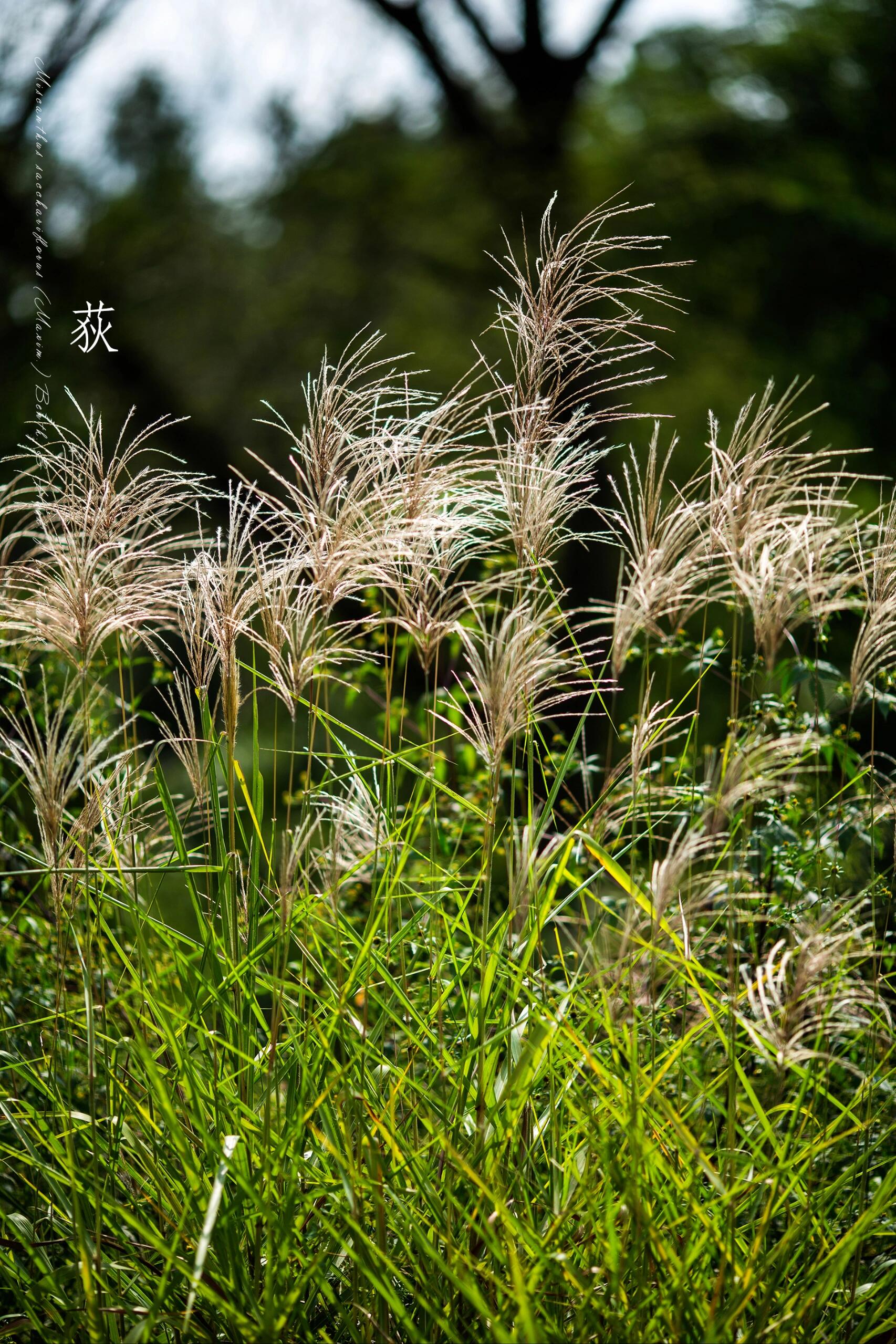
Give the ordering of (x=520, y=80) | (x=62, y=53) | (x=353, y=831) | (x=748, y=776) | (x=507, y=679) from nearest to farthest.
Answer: (x=748, y=776)
(x=507, y=679)
(x=353, y=831)
(x=62, y=53)
(x=520, y=80)

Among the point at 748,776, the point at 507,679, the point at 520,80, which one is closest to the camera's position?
the point at 748,776

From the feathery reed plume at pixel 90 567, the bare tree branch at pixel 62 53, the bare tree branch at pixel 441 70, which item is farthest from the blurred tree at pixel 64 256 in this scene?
the feathery reed plume at pixel 90 567

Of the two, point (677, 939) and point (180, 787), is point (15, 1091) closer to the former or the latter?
point (677, 939)

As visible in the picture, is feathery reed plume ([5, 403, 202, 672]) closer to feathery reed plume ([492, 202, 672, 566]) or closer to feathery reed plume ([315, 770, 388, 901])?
feathery reed plume ([315, 770, 388, 901])

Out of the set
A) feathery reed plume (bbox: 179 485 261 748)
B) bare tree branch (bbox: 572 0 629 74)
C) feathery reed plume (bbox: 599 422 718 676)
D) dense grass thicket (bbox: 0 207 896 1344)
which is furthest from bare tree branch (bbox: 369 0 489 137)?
feathery reed plume (bbox: 179 485 261 748)

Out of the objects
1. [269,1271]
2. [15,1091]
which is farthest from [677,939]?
[15,1091]

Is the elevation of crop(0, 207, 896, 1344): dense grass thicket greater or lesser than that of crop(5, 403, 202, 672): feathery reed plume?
lesser

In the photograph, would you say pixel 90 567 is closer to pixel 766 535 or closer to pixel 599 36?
pixel 766 535

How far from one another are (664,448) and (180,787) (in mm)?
2357

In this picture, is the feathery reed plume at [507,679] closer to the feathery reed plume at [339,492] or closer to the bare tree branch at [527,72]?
the feathery reed plume at [339,492]

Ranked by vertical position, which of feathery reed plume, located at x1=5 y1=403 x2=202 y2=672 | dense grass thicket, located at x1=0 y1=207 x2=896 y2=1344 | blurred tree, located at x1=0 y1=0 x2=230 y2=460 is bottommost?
dense grass thicket, located at x1=0 y1=207 x2=896 y2=1344

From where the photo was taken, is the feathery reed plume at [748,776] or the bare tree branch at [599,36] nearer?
the feathery reed plume at [748,776]

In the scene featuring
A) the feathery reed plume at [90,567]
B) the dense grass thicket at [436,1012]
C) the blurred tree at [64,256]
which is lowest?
the dense grass thicket at [436,1012]

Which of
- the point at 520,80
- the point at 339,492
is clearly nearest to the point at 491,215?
the point at 520,80
